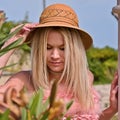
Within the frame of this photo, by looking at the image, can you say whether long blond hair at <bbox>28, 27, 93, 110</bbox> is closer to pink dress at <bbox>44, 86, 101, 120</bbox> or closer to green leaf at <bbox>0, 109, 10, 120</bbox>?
pink dress at <bbox>44, 86, 101, 120</bbox>

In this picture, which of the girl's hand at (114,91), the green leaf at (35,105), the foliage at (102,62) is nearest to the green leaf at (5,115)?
the green leaf at (35,105)

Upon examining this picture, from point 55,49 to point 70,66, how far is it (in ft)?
0.62

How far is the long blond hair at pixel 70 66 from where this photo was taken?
2.86 metres

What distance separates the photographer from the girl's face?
2773mm

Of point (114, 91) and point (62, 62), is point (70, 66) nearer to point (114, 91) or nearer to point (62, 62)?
point (62, 62)

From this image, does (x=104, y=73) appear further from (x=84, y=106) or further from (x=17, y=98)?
(x=17, y=98)

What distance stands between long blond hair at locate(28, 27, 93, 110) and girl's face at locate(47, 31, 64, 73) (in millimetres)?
28

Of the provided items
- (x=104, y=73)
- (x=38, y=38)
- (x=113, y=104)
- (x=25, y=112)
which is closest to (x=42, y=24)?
(x=38, y=38)

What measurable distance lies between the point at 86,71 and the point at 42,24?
1.36 feet

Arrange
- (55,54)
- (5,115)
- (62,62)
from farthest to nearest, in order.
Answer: (62,62), (55,54), (5,115)

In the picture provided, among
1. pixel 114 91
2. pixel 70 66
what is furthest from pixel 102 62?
pixel 114 91

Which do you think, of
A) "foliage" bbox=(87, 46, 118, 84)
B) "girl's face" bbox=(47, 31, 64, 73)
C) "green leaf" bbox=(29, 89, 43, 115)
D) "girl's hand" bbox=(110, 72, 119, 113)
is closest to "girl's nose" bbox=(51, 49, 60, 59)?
"girl's face" bbox=(47, 31, 64, 73)

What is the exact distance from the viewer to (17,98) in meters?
0.67

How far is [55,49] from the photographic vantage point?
9.08 ft
